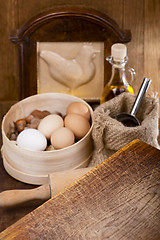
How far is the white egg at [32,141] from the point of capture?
0.78m

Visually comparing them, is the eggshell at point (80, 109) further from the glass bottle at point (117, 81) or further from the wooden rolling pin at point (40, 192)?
the wooden rolling pin at point (40, 192)

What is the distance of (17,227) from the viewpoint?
1.62ft

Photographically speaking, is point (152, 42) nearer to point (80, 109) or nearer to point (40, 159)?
point (80, 109)

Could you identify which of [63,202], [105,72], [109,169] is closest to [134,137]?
[109,169]

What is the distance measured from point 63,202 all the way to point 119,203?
0.09m

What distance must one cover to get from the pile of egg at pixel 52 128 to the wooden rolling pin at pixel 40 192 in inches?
4.2

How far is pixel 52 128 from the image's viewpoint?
834 millimetres

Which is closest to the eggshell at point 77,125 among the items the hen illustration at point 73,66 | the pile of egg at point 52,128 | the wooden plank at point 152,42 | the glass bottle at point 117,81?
the pile of egg at point 52,128

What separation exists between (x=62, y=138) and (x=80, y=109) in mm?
114

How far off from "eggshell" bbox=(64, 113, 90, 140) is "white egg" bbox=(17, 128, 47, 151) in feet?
0.25

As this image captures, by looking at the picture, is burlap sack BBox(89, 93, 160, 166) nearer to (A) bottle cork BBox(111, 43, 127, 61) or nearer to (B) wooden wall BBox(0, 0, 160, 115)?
(A) bottle cork BBox(111, 43, 127, 61)

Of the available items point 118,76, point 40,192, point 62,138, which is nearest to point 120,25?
point 118,76

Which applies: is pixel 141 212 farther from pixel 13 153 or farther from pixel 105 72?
pixel 105 72

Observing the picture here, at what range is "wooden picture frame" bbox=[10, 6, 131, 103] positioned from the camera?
104 cm
